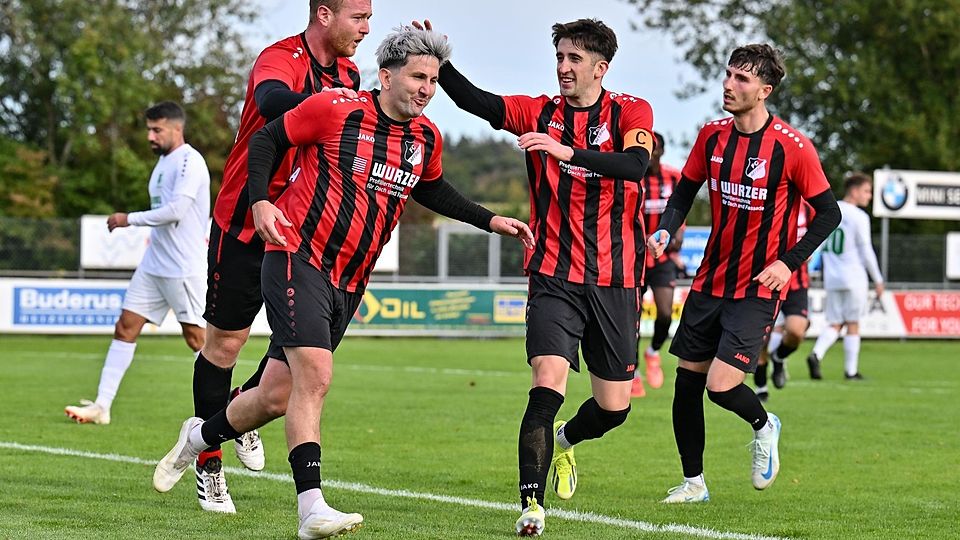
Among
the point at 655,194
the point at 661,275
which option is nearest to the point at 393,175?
the point at 655,194

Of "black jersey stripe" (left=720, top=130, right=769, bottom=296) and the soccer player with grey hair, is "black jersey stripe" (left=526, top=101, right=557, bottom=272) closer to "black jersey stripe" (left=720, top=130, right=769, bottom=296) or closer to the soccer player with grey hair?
the soccer player with grey hair

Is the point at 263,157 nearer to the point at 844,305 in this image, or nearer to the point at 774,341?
the point at 774,341

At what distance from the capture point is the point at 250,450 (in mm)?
7410

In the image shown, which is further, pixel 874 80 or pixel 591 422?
pixel 874 80

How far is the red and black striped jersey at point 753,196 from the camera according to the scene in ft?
23.6

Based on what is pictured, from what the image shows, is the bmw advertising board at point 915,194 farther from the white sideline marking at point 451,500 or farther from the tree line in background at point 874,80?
the white sideline marking at point 451,500

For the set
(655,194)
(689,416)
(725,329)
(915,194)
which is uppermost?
(915,194)

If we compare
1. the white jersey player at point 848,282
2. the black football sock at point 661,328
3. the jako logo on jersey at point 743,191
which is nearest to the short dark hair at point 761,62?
the jako logo on jersey at point 743,191

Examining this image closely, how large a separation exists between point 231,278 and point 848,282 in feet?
38.7

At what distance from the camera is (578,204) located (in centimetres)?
661

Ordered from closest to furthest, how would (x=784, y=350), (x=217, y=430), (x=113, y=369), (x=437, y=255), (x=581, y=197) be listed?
1. (x=217, y=430)
2. (x=581, y=197)
3. (x=113, y=369)
4. (x=784, y=350)
5. (x=437, y=255)

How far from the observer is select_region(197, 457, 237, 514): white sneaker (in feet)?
21.7

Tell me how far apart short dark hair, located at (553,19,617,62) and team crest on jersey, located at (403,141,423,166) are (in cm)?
97

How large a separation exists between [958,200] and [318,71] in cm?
2748
